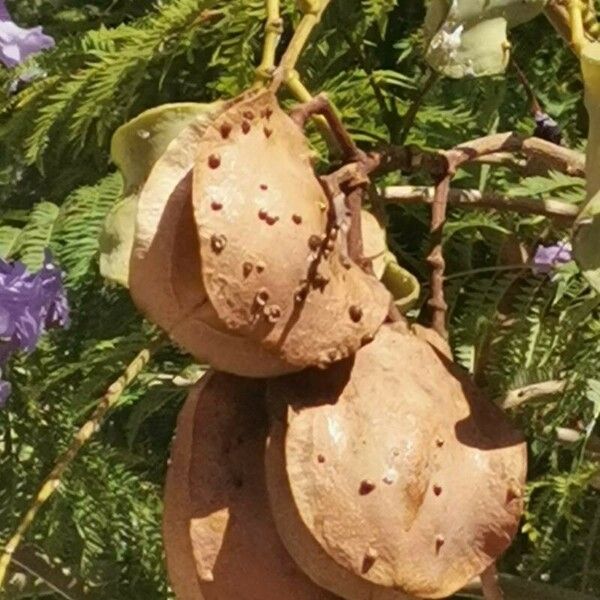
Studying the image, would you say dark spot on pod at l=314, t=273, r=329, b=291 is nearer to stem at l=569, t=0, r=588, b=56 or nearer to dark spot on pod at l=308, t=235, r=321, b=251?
dark spot on pod at l=308, t=235, r=321, b=251

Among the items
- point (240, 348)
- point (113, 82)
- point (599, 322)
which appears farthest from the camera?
point (113, 82)

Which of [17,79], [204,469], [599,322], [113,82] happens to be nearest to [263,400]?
[204,469]

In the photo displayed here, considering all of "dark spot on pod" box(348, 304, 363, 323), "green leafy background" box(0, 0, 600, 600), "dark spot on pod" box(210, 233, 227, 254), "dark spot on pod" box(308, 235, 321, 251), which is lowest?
"green leafy background" box(0, 0, 600, 600)

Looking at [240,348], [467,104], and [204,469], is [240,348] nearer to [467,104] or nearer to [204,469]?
[204,469]

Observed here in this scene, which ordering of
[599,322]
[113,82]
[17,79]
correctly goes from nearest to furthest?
[599,322] → [113,82] → [17,79]

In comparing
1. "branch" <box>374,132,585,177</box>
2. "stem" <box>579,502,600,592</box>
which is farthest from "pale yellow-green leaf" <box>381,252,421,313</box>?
"stem" <box>579,502,600,592</box>

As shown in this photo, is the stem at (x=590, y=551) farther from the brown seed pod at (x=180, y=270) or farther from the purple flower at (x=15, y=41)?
the brown seed pod at (x=180, y=270)
